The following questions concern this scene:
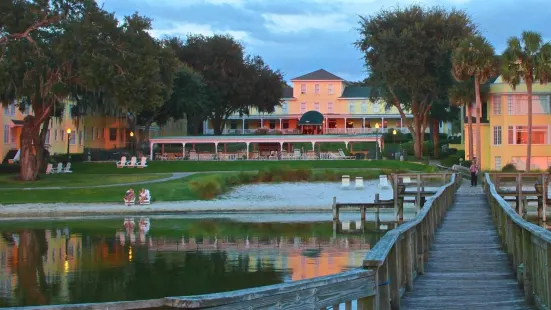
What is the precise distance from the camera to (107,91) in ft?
151

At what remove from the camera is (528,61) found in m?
52.2

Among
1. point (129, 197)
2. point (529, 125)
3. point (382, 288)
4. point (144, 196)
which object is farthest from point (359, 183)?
point (382, 288)

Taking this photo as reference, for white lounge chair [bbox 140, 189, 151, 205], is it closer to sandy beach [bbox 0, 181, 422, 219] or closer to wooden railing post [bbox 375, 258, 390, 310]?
sandy beach [bbox 0, 181, 422, 219]

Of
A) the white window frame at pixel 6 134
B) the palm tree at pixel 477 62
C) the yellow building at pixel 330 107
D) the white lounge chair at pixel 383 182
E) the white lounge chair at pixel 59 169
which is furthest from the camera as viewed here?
the yellow building at pixel 330 107

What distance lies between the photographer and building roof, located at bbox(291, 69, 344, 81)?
101312 mm

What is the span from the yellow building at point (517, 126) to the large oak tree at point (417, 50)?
813 cm

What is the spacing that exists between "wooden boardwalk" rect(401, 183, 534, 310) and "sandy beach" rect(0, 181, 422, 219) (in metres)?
24.5

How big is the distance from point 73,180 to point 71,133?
67.1 ft

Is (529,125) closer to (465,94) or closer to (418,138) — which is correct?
(465,94)

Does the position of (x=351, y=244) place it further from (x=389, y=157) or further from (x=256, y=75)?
(x=256, y=75)

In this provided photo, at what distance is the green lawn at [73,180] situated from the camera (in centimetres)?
4744

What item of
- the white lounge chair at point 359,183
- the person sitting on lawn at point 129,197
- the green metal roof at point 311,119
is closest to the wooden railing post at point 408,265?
the person sitting on lawn at point 129,197

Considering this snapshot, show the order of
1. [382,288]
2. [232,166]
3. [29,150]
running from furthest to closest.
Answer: [232,166]
[29,150]
[382,288]

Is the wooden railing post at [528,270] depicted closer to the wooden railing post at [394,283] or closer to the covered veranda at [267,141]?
the wooden railing post at [394,283]
